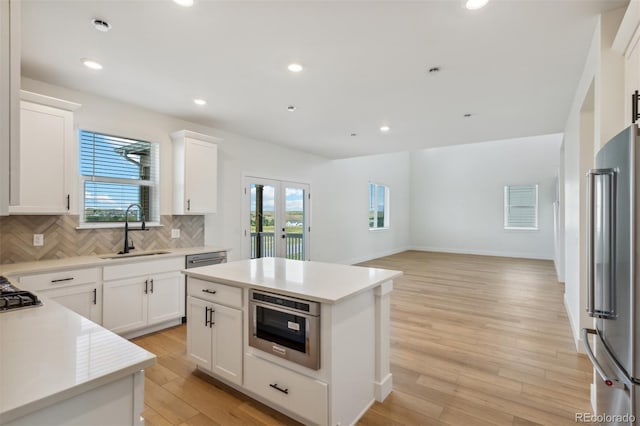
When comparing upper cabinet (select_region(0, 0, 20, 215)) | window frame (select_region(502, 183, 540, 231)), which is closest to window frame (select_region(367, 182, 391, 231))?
window frame (select_region(502, 183, 540, 231))

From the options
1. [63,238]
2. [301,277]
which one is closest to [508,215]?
[301,277]

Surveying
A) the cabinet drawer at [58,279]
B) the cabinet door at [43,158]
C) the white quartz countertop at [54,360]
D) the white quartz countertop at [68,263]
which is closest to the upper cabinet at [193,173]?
the white quartz countertop at [68,263]

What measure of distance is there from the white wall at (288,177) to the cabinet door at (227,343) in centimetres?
225

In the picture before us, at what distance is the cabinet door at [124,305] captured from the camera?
3.10 meters

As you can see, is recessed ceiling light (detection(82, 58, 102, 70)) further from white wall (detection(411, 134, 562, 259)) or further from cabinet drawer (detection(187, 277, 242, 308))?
white wall (detection(411, 134, 562, 259))

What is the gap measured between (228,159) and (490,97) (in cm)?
374

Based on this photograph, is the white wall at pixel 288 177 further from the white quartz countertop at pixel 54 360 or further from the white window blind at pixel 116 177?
the white quartz countertop at pixel 54 360

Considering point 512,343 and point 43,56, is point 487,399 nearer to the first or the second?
point 512,343

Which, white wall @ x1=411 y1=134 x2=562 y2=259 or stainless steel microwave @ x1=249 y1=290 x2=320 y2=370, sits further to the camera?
white wall @ x1=411 y1=134 x2=562 y2=259

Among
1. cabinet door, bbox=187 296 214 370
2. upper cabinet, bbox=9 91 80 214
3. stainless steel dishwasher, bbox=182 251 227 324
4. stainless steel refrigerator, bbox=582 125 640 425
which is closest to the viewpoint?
stainless steel refrigerator, bbox=582 125 640 425

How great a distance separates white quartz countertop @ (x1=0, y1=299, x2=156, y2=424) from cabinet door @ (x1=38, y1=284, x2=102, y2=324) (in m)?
1.74

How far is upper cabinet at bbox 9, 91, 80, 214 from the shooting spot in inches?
108

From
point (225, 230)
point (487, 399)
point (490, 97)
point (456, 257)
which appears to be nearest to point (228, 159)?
point (225, 230)

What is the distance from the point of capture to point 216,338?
239cm
